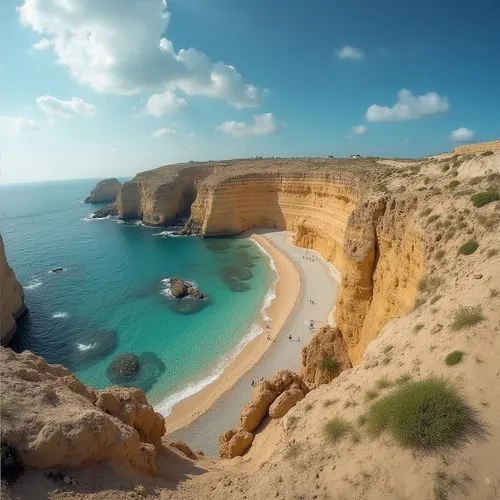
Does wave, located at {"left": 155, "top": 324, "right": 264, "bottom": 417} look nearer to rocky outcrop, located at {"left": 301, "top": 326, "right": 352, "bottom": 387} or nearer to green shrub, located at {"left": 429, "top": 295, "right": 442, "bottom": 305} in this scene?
rocky outcrop, located at {"left": 301, "top": 326, "right": 352, "bottom": 387}

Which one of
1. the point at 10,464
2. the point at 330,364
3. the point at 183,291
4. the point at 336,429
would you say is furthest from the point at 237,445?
the point at 183,291

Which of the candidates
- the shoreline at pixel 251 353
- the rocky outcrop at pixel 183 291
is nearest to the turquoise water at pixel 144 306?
the shoreline at pixel 251 353

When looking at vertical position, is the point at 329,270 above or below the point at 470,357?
below

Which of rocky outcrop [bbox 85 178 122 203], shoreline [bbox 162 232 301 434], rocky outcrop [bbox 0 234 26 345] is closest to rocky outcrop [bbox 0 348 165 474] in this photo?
shoreline [bbox 162 232 301 434]

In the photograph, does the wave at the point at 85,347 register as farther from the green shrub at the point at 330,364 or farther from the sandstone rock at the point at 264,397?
the green shrub at the point at 330,364

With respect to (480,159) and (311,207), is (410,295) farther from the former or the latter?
(311,207)

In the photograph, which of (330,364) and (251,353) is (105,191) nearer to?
(251,353)

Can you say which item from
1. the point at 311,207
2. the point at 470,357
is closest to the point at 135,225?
the point at 311,207
